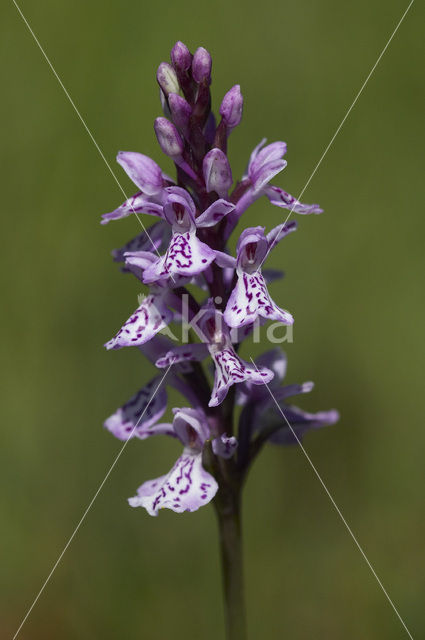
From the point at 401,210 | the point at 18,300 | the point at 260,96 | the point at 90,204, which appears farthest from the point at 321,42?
the point at 18,300

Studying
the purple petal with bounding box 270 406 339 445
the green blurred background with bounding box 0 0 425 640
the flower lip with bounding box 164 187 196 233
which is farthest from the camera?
the green blurred background with bounding box 0 0 425 640

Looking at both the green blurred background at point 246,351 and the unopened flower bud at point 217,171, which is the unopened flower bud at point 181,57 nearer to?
the unopened flower bud at point 217,171

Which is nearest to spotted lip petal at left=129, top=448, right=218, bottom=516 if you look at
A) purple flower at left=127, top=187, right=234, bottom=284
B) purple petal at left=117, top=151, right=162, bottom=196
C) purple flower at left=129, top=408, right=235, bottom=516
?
purple flower at left=129, top=408, right=235, bottom=516

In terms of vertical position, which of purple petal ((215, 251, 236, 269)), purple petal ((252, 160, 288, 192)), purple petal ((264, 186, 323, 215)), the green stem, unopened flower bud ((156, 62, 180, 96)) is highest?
unopened flower bud ((156, 62, 180, 96))

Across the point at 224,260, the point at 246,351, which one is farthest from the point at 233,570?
the point at 246,351

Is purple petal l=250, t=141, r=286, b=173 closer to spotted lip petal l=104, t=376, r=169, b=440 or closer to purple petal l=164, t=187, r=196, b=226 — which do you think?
purple petal l=164, t=187, r=196, b=226

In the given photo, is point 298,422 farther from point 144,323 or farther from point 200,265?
point 200,265

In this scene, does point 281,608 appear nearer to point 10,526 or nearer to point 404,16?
point 10,526
